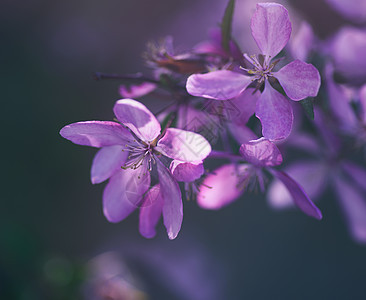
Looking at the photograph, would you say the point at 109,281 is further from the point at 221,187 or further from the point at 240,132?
the point at 240,132

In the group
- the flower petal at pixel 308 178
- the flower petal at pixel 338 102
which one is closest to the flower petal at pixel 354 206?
the flower petal at pixel 308 178

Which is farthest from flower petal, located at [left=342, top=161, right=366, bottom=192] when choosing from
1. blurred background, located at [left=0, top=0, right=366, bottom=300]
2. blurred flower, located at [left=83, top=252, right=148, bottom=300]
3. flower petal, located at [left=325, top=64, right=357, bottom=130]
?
blurred flower, located at [left=83, top=252, right=148, bottom=300]

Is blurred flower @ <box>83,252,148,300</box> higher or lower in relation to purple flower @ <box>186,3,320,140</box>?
lower

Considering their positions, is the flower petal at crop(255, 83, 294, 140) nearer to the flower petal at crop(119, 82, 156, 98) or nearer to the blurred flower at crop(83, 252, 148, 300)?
the flower petal at crop(119, 82, 156, 98)

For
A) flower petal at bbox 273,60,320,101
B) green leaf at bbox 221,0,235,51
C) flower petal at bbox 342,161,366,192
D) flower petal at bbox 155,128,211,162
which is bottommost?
flower petal at bbox 342,161,366,192

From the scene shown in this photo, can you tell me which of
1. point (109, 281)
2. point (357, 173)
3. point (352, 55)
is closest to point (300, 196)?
point (357, 173)

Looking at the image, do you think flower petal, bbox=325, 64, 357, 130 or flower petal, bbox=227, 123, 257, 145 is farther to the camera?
flower petal, bbox=325, 64, 357, 130
